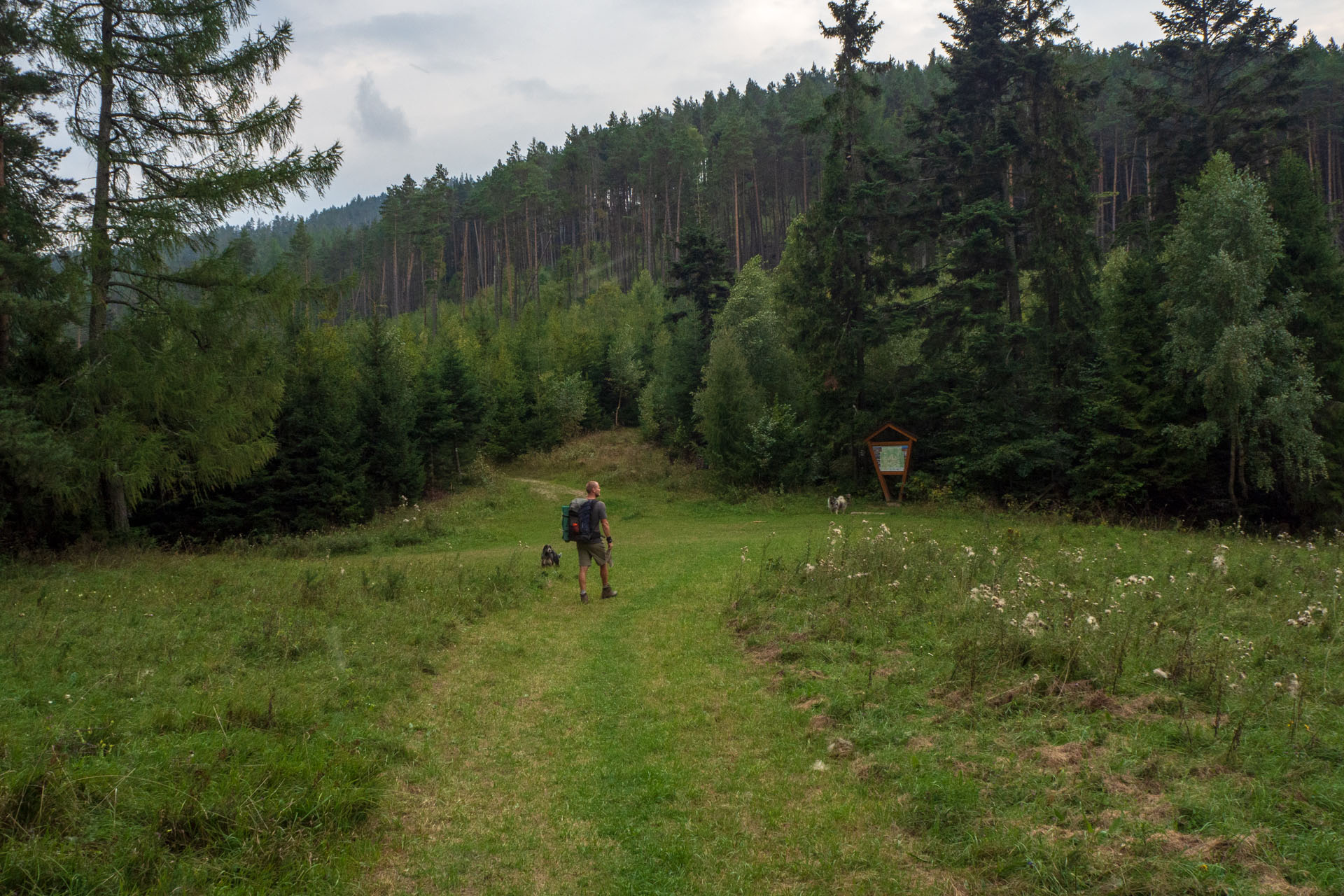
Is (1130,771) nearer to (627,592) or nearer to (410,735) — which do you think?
(410,735)

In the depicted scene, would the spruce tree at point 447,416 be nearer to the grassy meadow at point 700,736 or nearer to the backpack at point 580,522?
the backpack at point 580,522

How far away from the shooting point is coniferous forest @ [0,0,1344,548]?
1730 centimetres

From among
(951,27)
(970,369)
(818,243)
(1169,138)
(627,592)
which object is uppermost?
(951,27)

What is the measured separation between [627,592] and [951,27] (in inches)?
1144

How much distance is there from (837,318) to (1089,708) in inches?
1051

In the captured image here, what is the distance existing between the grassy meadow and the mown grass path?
31 mm

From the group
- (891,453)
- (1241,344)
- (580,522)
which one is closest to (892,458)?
(891,453)

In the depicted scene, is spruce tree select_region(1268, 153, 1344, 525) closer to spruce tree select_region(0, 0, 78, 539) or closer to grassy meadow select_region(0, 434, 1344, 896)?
grassy meadow select_region(0, 434, 1344, 896)

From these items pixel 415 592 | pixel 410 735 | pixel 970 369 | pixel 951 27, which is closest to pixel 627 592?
pixel 415 592

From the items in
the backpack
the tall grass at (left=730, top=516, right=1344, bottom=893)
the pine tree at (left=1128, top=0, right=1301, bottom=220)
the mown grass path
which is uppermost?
the pine tree at (left=1128, top=0, right=1301, bottom=220)

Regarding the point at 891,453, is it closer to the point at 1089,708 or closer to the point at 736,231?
the point at 1089,708

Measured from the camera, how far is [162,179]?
17.8 metres

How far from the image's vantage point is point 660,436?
154ft

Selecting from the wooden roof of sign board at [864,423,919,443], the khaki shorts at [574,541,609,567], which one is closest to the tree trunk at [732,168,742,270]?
the wooden roof of sign board at [864,423,919,443]
